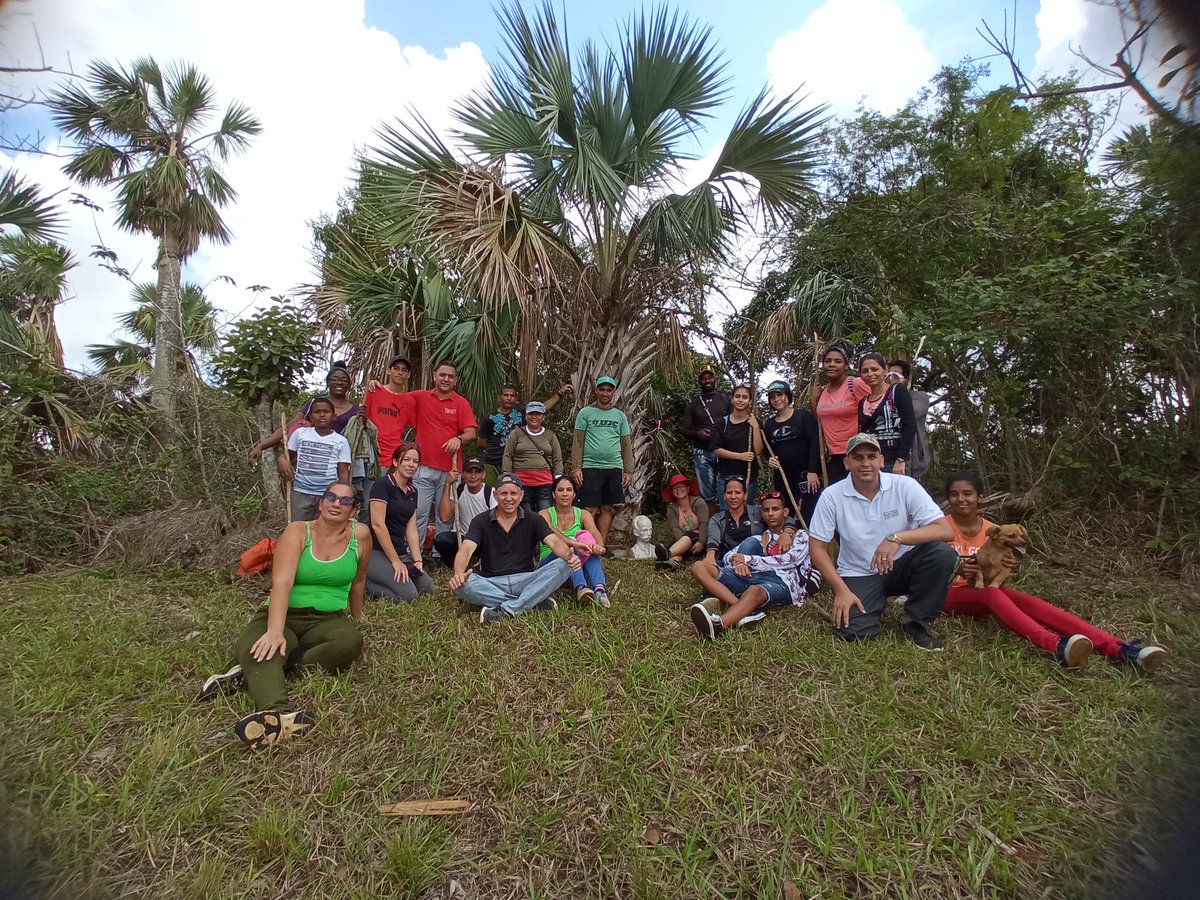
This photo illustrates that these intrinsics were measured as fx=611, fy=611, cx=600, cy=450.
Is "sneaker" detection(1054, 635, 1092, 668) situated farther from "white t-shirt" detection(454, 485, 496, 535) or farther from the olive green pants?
"white t-shirt" detection(454, 485, 496, 535)

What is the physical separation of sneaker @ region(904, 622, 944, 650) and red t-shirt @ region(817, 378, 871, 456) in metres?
1.60

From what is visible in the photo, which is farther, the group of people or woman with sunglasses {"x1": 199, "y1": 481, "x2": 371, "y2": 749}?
the group of people

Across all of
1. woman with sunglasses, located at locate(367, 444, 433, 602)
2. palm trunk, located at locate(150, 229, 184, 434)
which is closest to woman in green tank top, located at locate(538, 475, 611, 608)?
woman with sunglasses, located at locate(367, 444, 433, 602)

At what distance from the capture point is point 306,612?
3.34 m

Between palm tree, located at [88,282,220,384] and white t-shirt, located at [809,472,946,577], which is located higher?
palm tree, located at [88,282,220,384]

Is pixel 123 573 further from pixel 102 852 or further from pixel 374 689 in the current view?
pixel 102 852

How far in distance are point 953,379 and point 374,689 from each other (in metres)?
5.25

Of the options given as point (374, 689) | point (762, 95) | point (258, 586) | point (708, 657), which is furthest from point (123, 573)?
point (762, 95)

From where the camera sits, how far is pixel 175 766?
2463 millimetres

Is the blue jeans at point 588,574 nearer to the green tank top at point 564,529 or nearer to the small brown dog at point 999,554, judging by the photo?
the green tank top at point 564,529

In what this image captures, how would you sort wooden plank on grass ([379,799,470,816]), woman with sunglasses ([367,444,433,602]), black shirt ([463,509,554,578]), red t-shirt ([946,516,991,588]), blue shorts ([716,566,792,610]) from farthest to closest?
1. woman with sunglasses ([367,444,433,602])
2. black shirt ([463,509,554,578])
3. blue shorts ([716,566,792,610])
4. red t-shirt ([946,516,991,588])
5. wooden plank on grass ([379,799,470,816])

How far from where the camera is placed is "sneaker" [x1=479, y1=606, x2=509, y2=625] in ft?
13.4

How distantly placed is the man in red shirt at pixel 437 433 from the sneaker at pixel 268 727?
2.67 m

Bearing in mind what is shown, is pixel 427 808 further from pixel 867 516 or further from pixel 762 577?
pixel 867 516
